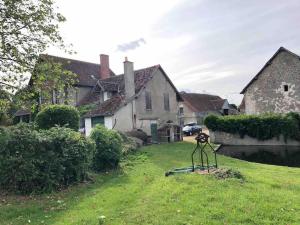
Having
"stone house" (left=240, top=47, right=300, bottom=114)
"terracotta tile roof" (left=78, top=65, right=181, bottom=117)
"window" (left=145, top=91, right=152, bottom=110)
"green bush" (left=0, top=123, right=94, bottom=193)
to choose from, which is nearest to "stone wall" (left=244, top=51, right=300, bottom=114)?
"stone house" (left=240, top=47, right=300, bottom=114)

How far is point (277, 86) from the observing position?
121ft

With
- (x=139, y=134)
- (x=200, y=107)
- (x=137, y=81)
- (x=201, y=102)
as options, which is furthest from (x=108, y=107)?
(x=201, y=102)

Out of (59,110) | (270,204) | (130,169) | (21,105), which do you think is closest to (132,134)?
(59,110)

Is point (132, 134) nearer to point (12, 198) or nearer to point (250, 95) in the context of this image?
point (250, 95)

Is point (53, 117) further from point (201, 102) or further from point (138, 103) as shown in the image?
point (201, 102)

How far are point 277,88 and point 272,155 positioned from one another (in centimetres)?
1356

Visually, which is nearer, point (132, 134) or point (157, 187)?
point (157, 187)

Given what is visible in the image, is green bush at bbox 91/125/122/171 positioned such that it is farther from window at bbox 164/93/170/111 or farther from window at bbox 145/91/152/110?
window at bbox 164/93/170/111

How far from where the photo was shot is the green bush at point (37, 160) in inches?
416

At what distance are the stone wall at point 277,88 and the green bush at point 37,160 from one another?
29183mm

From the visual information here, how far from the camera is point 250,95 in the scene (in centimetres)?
3931

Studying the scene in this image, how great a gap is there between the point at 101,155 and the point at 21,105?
3.89 m

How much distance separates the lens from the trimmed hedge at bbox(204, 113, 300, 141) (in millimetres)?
30688

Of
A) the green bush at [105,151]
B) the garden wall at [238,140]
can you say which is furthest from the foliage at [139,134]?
the green bush at [105,151]
